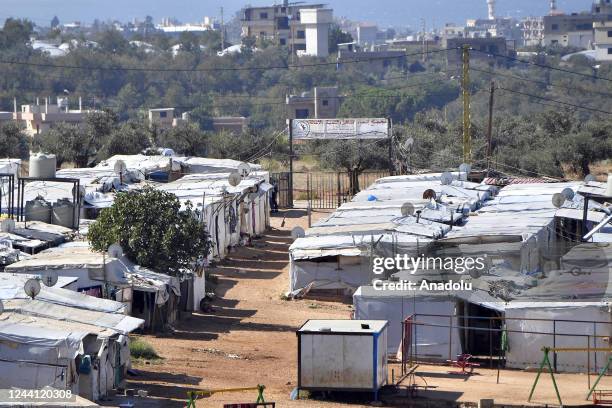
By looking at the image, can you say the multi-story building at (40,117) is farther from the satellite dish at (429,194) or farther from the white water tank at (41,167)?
the white water tank at (41,167)

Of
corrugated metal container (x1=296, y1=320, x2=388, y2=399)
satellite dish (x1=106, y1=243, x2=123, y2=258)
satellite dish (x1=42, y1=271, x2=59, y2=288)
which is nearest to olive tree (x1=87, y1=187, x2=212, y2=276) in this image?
satellite dish (x1=106, y1=243, x2=123, y2=258)

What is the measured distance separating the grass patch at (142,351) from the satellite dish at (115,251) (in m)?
2.32

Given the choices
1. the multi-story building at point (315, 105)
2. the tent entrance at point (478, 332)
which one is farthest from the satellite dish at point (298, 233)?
the multi-story building at point (315, 105)

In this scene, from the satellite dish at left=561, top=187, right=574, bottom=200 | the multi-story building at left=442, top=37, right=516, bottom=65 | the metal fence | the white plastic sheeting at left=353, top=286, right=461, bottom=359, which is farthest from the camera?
the multi-story building at left=442, top=37, right=516, bottom=65

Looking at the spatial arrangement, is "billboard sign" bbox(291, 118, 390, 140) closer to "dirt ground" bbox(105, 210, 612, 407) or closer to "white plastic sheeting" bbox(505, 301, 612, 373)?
"dirt ground" bbox(105, 210, 612, 407)

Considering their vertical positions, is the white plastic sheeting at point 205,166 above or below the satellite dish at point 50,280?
above

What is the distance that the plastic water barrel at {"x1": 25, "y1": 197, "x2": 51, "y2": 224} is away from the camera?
29500 millimetres

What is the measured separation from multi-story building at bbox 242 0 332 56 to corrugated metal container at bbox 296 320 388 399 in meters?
131

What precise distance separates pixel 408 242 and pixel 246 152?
A: 88.2 ft

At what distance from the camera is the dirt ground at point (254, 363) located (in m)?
19.5

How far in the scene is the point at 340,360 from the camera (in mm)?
19453

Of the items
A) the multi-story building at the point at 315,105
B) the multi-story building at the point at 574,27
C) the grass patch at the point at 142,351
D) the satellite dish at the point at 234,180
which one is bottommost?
the grass patch at the point at 142,351

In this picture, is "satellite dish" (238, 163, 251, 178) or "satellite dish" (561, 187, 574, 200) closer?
"satellite dish" (561, 187, 574, 200)

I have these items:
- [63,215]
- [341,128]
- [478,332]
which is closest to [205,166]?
[341,128]
